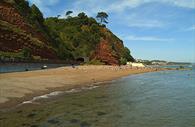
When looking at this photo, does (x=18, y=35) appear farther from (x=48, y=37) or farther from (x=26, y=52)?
(x=48, y=37)

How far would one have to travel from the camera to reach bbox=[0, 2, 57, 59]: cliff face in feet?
205

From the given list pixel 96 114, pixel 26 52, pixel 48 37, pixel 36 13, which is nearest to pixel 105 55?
pixel 48 37

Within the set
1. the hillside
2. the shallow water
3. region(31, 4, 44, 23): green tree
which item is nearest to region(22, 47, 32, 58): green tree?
the hillside

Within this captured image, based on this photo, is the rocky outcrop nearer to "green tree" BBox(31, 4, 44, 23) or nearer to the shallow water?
"green tree" BBox(31, 4, 44, 23)

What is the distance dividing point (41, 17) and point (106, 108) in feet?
241

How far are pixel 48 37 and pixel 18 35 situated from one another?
20.1 m

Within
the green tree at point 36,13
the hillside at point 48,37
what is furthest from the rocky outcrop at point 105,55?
the green tree at point 36,13

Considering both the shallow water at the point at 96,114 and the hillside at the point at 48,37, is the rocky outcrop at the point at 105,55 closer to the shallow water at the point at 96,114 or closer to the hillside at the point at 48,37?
the hillside at the point at 48,37

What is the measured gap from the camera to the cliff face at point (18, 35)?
62.6 meters

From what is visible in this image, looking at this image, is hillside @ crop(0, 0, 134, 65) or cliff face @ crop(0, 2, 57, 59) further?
hillside @ crop(0, 0, 134, 65)

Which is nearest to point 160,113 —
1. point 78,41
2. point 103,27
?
point 78,41

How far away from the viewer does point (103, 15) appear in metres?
162

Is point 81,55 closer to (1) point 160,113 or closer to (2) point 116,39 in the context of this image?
(2) point 116,39

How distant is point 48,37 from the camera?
8581 centimetres
